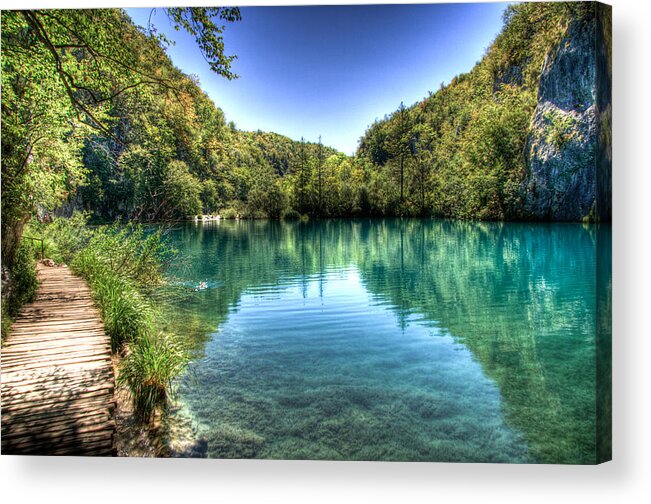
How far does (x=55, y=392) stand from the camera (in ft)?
10.0

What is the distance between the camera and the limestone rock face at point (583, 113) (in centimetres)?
299

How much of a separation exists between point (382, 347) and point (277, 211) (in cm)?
A: 212

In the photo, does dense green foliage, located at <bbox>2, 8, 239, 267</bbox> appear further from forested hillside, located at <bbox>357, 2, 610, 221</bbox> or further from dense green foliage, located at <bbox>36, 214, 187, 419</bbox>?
forested hillside, located at <bbox>357, 2, 610, 221</bbox>

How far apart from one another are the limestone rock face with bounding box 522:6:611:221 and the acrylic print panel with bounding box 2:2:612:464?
3cm

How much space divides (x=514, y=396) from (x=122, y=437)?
305 cm

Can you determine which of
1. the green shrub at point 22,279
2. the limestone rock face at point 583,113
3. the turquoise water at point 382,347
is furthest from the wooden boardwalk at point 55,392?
the limestone rock face at point 583,113

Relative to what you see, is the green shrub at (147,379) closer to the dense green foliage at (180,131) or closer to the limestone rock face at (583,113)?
the dense green foliage at (180,131)

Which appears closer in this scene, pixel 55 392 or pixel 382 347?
pixel 55 392

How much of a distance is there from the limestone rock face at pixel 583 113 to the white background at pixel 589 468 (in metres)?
0.15

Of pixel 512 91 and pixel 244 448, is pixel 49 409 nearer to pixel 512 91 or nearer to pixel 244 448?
pixel 244 448

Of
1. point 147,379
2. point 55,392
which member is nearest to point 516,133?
point 147,379

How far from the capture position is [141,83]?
4.06 metres

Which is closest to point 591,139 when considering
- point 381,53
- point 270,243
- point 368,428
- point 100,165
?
point 381,53

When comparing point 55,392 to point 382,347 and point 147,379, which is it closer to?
point 147,379
